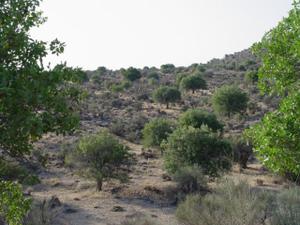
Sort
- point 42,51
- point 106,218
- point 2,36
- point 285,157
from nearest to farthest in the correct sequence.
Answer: point 2,36
point 42,51
point 285,157
point 106,218

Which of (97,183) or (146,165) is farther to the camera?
(146,165)

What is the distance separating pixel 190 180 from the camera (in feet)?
71.7

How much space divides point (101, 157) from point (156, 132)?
10.2 meters

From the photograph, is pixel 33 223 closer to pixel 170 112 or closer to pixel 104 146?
pixel 104 146

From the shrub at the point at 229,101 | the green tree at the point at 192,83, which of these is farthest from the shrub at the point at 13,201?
the green tree at the point at 192,83

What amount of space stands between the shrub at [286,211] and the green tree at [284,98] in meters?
3.20

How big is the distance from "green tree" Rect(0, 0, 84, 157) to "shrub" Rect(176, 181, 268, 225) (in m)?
6.70

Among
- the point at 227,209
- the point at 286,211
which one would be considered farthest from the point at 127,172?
the point at 286,211

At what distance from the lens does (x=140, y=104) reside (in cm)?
5159

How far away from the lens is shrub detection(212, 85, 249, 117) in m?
44.8

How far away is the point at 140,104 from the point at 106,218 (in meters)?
34.0

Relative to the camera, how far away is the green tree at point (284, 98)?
959 cm

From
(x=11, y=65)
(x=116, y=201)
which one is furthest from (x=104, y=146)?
(x=11, y=65)

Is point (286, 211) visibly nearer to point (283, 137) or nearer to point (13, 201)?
point (283, 137)
